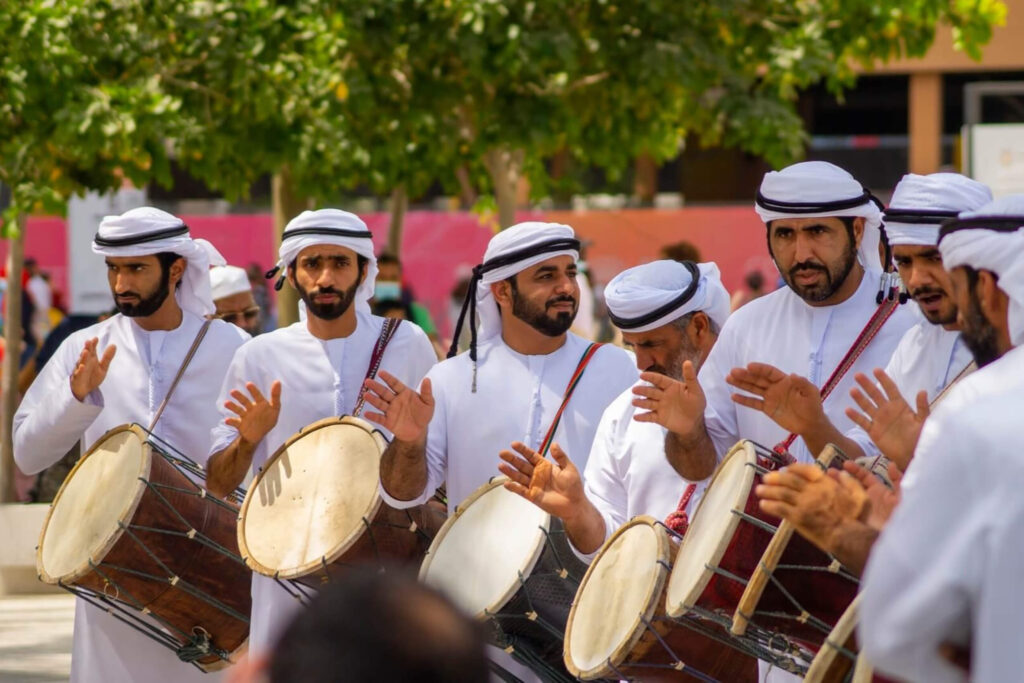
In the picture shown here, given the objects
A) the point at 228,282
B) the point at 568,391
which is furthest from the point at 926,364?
the point at 228,282

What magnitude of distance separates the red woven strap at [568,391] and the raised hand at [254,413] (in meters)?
0.90

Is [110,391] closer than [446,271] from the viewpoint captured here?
Yes

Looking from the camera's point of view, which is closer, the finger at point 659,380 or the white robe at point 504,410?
the finger at point 659,380

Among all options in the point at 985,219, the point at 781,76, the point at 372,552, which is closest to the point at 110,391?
the point at 372,552

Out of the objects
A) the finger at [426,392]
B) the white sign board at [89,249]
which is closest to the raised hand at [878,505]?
the finger at [426,392]

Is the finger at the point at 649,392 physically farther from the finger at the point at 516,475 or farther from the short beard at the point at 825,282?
the short beard at the point at 825,282

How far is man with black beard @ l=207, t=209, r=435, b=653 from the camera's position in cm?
600

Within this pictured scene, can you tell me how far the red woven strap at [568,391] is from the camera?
208 inches

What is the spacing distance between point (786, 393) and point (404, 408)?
133 cm

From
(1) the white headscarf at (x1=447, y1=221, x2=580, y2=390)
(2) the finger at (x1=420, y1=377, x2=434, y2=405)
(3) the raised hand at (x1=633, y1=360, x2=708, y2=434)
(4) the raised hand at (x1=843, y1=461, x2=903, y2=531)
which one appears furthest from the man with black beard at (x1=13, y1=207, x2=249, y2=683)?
(4) the raised hand at (x1=843, y1=461, x2=903, y2=531)

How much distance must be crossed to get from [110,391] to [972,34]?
22.6ft

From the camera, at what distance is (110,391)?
249 inches

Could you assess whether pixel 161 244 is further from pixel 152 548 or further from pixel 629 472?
pixel 629 472

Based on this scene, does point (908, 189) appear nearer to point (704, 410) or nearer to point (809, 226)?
point (809, 226)
